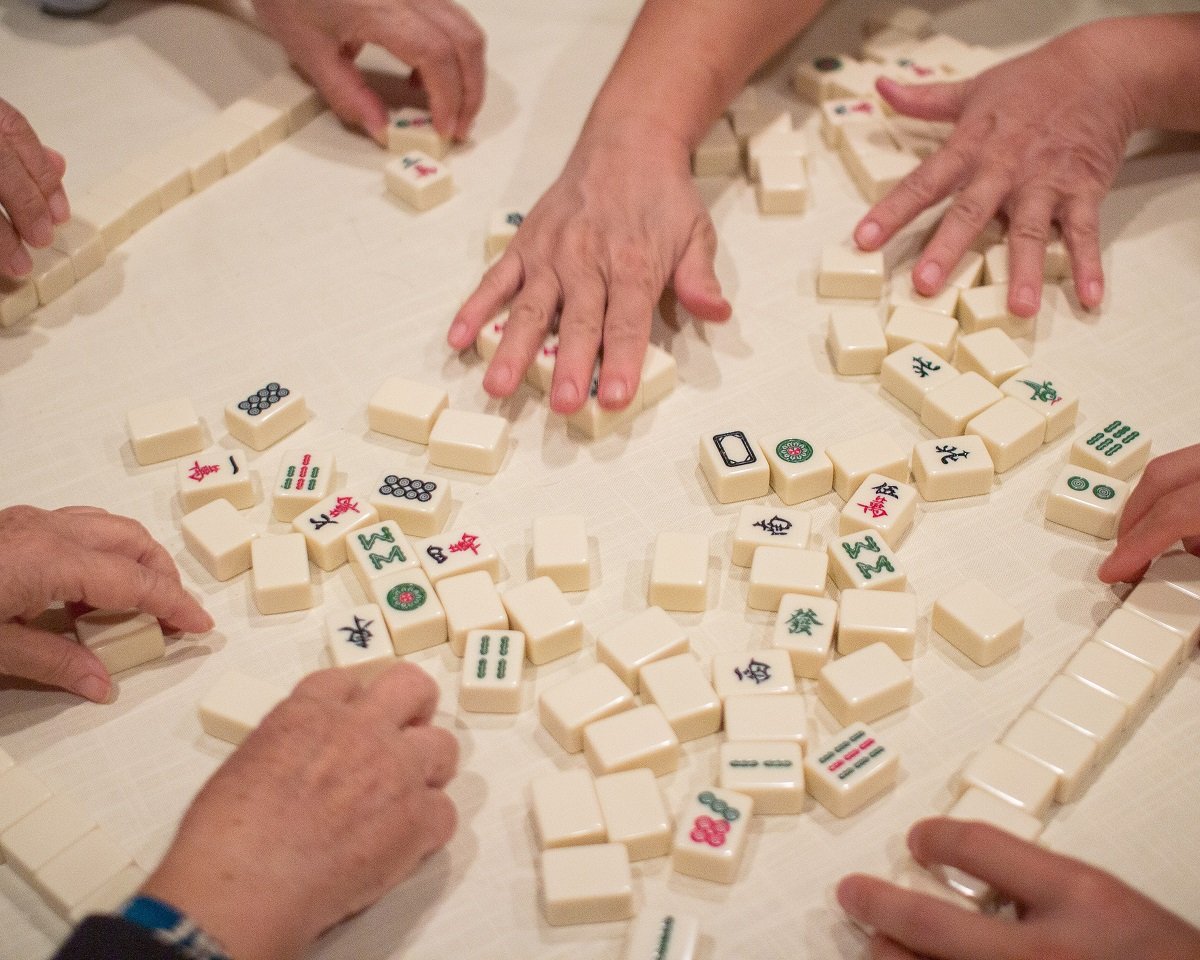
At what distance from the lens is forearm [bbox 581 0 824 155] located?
80.7 inches

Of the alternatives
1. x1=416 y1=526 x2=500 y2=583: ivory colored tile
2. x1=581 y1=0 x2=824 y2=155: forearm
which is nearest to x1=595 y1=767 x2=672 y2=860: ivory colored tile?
x1=416 y1=526 x2=500 y2=583: ivory colored tile

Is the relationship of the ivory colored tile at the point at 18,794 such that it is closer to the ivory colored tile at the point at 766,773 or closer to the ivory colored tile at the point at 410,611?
the ivory colored tile at the point at 410,611

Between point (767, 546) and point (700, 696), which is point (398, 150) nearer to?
point (767, 546)

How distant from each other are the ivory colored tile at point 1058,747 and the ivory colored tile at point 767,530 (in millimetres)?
362

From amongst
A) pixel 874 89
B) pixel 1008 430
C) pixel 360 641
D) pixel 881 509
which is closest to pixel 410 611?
pixel 360 641

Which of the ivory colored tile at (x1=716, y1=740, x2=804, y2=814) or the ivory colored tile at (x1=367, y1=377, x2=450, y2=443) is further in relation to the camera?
the ivory colored tile at (x1=367, y1=377, x2=450, y2=443)

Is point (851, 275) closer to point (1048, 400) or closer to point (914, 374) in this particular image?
point (914, 374)

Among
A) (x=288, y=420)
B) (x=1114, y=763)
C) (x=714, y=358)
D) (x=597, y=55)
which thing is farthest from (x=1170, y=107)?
(x=288, y=420)

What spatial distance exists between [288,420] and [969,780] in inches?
41.9

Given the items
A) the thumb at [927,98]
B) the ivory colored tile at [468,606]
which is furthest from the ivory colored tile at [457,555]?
the thumb at [927,98]

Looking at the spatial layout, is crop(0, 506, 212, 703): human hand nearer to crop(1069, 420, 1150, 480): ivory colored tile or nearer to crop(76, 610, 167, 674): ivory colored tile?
crop(76, 610, 167, 674): ivory colored tile

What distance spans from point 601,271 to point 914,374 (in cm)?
49

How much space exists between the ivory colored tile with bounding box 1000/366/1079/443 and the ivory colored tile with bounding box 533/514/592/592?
0.67m

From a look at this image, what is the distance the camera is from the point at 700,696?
1463 millimetres
